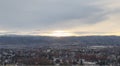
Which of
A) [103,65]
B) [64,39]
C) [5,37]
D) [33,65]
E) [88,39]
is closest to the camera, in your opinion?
[33,65]

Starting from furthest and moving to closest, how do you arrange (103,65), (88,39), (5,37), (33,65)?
(88,39) → (5,37) → (103,65) → (33,65)

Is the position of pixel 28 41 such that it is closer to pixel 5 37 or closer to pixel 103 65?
pixel 5 37

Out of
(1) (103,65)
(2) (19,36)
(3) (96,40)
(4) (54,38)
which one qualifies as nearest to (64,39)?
(4) (54,38)

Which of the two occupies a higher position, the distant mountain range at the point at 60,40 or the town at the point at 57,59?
the distant mountain range at the point at 60,40

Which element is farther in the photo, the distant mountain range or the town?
the distant mountain range

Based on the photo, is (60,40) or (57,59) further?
(60,40)

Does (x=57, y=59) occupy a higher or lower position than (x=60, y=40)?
lower

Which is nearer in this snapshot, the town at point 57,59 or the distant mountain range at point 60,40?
the town at point 57,59

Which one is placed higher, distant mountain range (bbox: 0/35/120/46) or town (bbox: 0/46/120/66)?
distant mountain range (bbox: 0/35/120/46)
